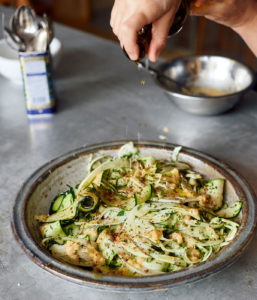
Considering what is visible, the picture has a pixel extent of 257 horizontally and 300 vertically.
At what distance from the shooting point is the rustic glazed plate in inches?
34.2

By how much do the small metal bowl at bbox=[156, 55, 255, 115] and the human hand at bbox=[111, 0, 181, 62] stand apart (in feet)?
1.72

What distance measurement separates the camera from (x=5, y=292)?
3.33 ft

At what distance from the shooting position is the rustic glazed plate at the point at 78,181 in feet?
2.85

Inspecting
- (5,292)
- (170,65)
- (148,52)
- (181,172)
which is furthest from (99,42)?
(5,292)

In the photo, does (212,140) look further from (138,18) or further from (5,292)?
(5,292)

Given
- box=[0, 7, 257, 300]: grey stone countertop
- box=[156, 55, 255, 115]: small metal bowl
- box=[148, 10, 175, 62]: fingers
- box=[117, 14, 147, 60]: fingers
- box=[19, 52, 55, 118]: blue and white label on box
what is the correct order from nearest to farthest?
box=[0, 7, 257, 300]: grey stone countertop < box=[117, 14, 147, 60]: fingers < box=[148, 10, 175, 62]: fingers < box=[19, 52, 55, 118]: blue and white label on box < box=[156, 55, 255, 115]: small metal bowl

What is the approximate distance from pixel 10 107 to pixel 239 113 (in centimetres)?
112

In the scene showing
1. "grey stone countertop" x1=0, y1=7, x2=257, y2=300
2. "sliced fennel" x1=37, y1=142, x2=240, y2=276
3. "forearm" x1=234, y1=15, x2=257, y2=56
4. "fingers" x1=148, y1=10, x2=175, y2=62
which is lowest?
"grey stone countertop" x1=0, y1=7, x2=257, y2=300

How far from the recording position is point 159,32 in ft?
4.18

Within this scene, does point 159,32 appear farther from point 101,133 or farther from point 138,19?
point 101,133

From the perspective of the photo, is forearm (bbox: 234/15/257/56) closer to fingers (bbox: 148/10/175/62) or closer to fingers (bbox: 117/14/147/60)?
fingers (bbox: 148/10/175/62)

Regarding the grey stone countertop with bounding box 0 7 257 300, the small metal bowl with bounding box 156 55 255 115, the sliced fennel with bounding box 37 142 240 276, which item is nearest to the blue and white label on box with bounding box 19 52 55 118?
the grey stone countertop with bounding box 0 7 257 300

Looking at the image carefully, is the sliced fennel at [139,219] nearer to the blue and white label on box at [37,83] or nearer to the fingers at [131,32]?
the fingers at [131,32]

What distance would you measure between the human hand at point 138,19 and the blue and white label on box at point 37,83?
1.83ft
